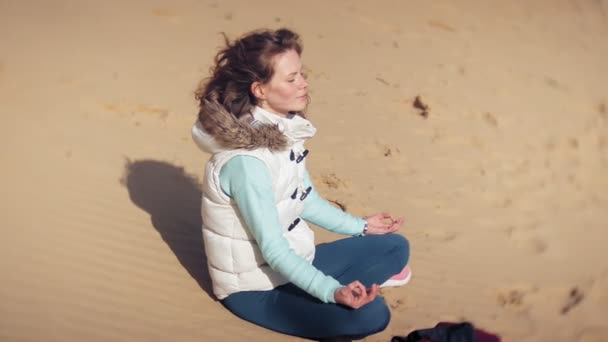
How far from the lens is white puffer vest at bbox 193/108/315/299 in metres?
3.47

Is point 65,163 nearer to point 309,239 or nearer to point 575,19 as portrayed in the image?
point 309,239

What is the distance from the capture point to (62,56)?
23.4 ft

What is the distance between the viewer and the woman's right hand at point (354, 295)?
3.29 meters

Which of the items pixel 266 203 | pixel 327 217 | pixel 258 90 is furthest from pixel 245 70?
pixel 327 217

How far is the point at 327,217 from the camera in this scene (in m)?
4.09

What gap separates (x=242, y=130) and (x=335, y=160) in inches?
108

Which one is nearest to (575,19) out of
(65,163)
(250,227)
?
(65,163)

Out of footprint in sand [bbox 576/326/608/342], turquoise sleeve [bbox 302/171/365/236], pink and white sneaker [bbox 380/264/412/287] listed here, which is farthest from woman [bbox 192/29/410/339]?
footprint in sand [bbox 576/326/608/342]

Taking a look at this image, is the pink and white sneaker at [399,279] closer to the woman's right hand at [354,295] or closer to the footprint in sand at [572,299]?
the woman's right hand at [354,295]

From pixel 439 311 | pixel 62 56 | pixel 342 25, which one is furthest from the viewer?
pixel 342 25

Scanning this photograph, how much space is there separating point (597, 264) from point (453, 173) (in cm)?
142

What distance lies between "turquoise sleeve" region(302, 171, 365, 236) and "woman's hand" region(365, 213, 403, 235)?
6 cm

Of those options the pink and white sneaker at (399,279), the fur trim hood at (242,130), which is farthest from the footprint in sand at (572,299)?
the fur trim hood at (242,130)

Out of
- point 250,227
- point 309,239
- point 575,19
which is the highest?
point 250,227
